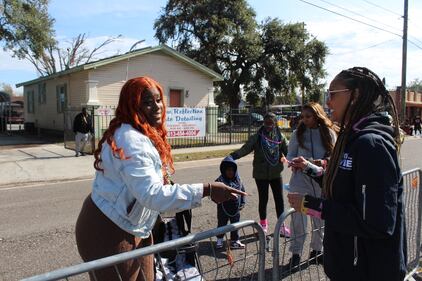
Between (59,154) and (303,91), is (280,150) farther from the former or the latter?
(303,91)

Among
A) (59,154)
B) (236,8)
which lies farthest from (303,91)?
(59,154)

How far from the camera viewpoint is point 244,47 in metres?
36.6

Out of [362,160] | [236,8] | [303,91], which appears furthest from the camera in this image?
[303,91]

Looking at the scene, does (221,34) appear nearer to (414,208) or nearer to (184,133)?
(184,133)

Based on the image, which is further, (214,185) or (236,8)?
(236,8)

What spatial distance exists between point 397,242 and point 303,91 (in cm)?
3981

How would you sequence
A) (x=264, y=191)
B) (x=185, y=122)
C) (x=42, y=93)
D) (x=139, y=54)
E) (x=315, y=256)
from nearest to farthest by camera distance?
(x=315, y=256) < (x=264, y=191) < (x=185, y=122) < (x=139, y=54) < (x=42, y=93)

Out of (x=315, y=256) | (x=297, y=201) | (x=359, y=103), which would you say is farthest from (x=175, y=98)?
(x=359, y=103)

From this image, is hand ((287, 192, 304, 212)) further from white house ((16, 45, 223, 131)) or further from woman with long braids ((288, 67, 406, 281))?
white house ((16, 45, 223, 131))

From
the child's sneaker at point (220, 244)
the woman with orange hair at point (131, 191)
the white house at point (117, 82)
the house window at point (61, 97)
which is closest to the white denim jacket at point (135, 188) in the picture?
the woman with orange hair at point (131, 191)

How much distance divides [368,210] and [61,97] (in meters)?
24.6

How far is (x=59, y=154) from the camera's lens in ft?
54.6

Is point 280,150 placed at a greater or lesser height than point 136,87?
lesser

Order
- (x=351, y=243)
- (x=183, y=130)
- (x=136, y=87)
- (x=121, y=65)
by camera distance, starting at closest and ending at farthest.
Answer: (x=351, y=243), (x=136, y=87), (x=183, y=130), (x=121, y=65)
